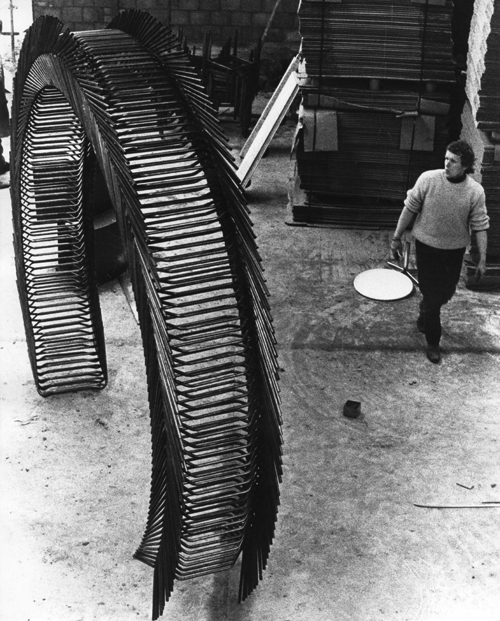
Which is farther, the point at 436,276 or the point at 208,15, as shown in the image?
the point at 208,15

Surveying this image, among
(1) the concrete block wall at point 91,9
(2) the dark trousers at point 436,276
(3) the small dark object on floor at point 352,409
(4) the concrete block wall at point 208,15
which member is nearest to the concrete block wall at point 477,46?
(2) the dark trousers at point 436,276

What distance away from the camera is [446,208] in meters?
7.40

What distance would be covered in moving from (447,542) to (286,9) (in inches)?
443

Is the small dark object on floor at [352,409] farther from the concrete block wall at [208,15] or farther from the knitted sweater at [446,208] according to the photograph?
the concrete block wall at [208,15]

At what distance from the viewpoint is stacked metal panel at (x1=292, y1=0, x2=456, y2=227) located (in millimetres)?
9383

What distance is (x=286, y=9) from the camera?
50.3 ft

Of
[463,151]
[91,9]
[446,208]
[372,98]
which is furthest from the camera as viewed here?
[91,9]

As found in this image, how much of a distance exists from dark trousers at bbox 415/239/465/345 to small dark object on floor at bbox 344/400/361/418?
1123mm

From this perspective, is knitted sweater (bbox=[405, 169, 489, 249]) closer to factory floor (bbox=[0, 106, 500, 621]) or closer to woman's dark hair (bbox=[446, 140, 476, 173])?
woman's dark hair (bbox=[446, 140, 476, 173])

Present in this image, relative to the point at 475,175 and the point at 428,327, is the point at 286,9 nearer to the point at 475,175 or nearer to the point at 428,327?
the point at 475,175

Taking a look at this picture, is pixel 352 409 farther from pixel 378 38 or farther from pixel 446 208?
pixel 378 38

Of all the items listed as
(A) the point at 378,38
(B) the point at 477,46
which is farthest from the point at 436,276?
(A) the point at 378,38

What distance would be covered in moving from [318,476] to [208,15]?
1069 cm

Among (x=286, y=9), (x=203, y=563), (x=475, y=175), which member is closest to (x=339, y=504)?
(x=203, y=563)
